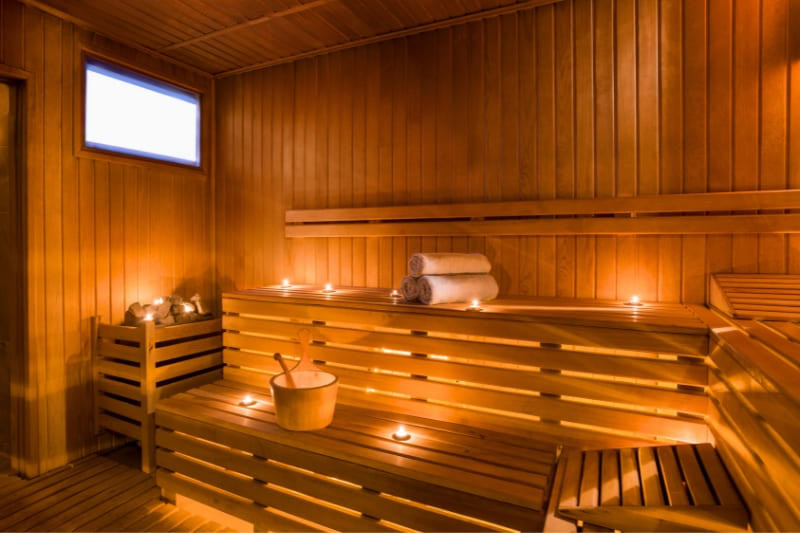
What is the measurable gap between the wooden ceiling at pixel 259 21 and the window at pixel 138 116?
244mm

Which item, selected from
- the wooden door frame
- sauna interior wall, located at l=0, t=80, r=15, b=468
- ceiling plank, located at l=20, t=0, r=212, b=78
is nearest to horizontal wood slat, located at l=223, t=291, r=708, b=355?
the wooden door frame

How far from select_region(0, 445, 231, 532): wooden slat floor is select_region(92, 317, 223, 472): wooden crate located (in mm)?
185

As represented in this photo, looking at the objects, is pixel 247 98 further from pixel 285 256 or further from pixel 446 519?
pixel 446 519

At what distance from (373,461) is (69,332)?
2.17 meters

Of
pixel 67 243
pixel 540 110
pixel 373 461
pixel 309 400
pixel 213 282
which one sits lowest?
pixel 373 461

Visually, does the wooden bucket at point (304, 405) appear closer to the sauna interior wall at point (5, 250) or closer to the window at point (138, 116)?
the sauna interior wall at point (5, 250)

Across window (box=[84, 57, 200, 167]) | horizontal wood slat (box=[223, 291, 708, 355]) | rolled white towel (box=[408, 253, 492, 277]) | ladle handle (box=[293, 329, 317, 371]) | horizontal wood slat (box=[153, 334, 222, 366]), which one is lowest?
horizontal wood slat (box=[153, 334, 222, 366])

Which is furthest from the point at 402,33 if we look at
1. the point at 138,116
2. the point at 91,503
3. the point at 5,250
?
the point at 91,503

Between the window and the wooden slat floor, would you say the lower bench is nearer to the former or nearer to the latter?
the wooden slat floor

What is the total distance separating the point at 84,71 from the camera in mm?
2889

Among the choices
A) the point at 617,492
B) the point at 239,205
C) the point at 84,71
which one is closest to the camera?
the point at 617,492

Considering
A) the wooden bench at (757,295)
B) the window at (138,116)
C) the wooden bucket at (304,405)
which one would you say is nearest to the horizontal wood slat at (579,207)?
the wooden bench at (757,295)

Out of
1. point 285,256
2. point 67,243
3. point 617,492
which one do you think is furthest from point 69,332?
point 617,492

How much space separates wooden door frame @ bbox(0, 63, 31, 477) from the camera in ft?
8.57
